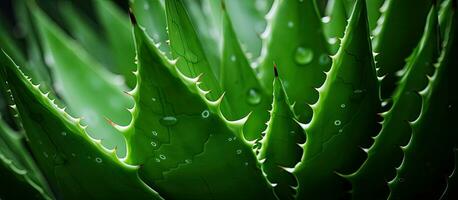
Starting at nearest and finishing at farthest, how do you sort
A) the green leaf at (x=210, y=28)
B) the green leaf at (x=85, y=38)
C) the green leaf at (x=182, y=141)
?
1. the green leaf at (x=182, y=141)
2. the green leaf at (x=210, y=28)
3. the green leaf at (x=85, y=38)

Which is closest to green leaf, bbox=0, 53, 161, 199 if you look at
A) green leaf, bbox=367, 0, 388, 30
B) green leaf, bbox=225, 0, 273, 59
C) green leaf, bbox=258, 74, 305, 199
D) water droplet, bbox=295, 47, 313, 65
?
green leaf, bbox=258, 74, 305, 199

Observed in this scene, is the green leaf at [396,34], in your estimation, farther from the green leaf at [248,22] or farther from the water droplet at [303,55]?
the green leaf at [248,22]

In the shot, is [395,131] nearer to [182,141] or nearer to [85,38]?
[182,141]

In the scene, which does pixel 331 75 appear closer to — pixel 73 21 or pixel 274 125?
pixel 274 125

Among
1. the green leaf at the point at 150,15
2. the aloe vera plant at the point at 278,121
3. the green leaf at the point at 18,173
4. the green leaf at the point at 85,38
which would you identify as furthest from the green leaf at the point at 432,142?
the green leaf at the point at 85,38

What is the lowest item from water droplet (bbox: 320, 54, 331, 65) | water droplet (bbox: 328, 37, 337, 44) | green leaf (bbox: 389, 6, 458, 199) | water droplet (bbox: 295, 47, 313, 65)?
green leaf (bbox: 389, 6, 458, 199)

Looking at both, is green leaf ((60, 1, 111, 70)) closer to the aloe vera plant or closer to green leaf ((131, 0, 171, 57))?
green leaf ((131, 0, 171, 57))
